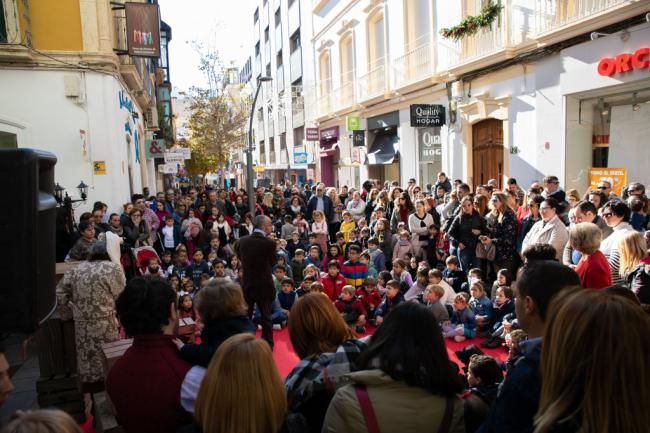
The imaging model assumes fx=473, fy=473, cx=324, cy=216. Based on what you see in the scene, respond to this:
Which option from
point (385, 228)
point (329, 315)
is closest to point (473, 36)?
point (385, 228)

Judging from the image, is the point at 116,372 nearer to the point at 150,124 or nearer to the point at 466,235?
the point at 466,235

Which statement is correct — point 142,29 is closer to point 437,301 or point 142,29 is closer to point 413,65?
point 413,65

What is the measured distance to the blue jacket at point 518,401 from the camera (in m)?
1.66

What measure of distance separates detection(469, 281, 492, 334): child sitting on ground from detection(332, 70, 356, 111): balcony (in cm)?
1473

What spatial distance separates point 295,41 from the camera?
30.3 m

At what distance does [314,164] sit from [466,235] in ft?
67.3

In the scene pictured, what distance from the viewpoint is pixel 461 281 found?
25.8 ft

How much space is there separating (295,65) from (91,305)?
2769 centimetres

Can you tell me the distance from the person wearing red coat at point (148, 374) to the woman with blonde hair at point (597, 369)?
5.73ft

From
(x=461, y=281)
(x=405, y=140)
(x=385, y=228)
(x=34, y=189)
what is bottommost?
(x=461, y=281)

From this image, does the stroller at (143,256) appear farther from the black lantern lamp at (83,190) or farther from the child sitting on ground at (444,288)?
the child sitting on ground at (444,288)

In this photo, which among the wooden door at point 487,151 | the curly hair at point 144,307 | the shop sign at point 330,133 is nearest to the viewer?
the curly hair at point 144,307

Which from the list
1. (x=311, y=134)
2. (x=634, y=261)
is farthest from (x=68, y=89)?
(x=311, y=134)

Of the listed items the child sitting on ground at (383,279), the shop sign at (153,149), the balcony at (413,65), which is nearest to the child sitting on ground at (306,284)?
the child sitting on ground at (383,279)
